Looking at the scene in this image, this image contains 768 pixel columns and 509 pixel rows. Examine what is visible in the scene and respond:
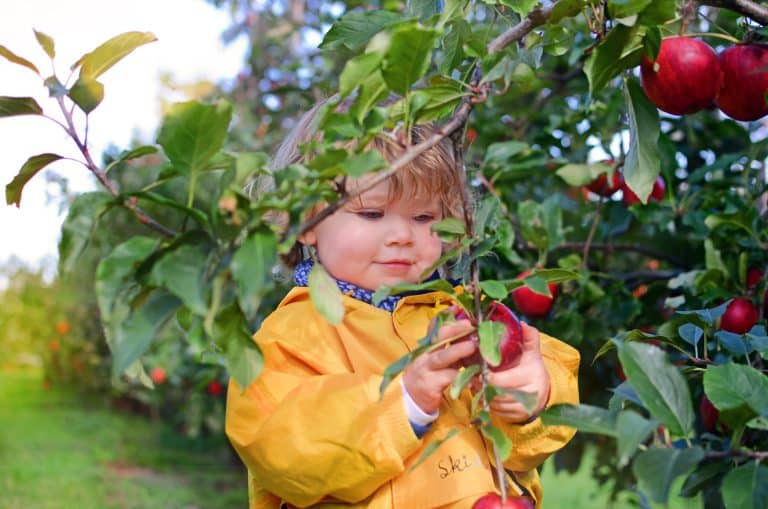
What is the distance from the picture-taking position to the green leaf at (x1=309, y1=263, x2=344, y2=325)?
3.06 feet

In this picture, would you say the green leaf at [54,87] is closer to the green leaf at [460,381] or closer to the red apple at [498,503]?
the green leaf at [460,381]

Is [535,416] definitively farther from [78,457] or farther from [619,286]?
[78,457]

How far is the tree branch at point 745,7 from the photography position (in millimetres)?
1150

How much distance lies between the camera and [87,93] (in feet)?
3.16

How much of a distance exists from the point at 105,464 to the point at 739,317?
5205mm

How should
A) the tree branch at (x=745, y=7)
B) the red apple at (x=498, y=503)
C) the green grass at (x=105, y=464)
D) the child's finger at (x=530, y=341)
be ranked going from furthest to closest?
the green grass at (x=105, y=464) < the child's finger at (x=530, y=341) < the tree branch at (x=745, y=7) < the red apple at (x=498, y=503)

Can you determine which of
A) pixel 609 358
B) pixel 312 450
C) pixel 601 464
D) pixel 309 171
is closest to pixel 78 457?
pixel 601 464

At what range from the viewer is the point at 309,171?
89 cm

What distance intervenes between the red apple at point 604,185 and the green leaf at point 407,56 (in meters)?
1.38

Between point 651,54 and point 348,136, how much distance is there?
456 mm

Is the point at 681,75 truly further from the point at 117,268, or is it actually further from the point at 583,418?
the point at 117,268

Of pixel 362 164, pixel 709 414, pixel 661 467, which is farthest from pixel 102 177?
pixel 709 414

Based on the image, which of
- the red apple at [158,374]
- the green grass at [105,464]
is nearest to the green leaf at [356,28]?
the green grass at [105,464]

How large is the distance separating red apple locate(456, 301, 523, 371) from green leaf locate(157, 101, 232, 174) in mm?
425
